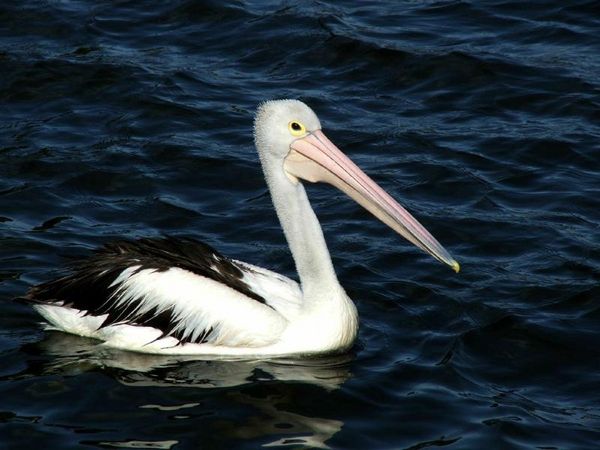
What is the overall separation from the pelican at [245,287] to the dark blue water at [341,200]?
0.39 feet

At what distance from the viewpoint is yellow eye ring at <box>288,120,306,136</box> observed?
21.8ft

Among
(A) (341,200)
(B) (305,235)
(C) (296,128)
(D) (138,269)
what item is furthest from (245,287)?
(A) (341,200)

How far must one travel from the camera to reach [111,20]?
37.1 feet

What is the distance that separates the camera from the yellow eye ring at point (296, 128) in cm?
665

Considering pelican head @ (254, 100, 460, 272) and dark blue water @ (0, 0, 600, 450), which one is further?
pelican head @ (254, 100, 460, 272)

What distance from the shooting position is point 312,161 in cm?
671

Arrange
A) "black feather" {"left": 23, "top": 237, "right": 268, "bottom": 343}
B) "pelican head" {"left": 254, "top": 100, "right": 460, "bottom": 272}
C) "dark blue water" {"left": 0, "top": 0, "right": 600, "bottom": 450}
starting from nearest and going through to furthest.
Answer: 1. "dark blue water" {"left": 0, "top": 0, "right": 600, "bottom": 450}
2. "pelican head" {"left": 254, "top": 100, "right": 460, "bottom": 272}
3. "black feather" {"left": 23, "top": 237, "right": 268, "bottom": 343}

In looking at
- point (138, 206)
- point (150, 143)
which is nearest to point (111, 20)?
point (150, 143)

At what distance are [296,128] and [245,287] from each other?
84cm

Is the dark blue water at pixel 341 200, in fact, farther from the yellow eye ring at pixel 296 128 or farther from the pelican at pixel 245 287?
the yellow eye ring at pixel 296 128

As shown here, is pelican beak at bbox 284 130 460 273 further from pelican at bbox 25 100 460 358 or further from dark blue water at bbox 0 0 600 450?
dark blue water at bbox 0 0 600 450

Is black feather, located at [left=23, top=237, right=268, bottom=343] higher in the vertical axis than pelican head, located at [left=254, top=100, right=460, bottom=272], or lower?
lower

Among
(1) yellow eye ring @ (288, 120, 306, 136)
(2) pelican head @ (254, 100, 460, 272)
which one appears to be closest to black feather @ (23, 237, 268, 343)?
(2) pelican head @ (254, 100, 460, 272)

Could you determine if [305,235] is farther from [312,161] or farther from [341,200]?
[341,200]
